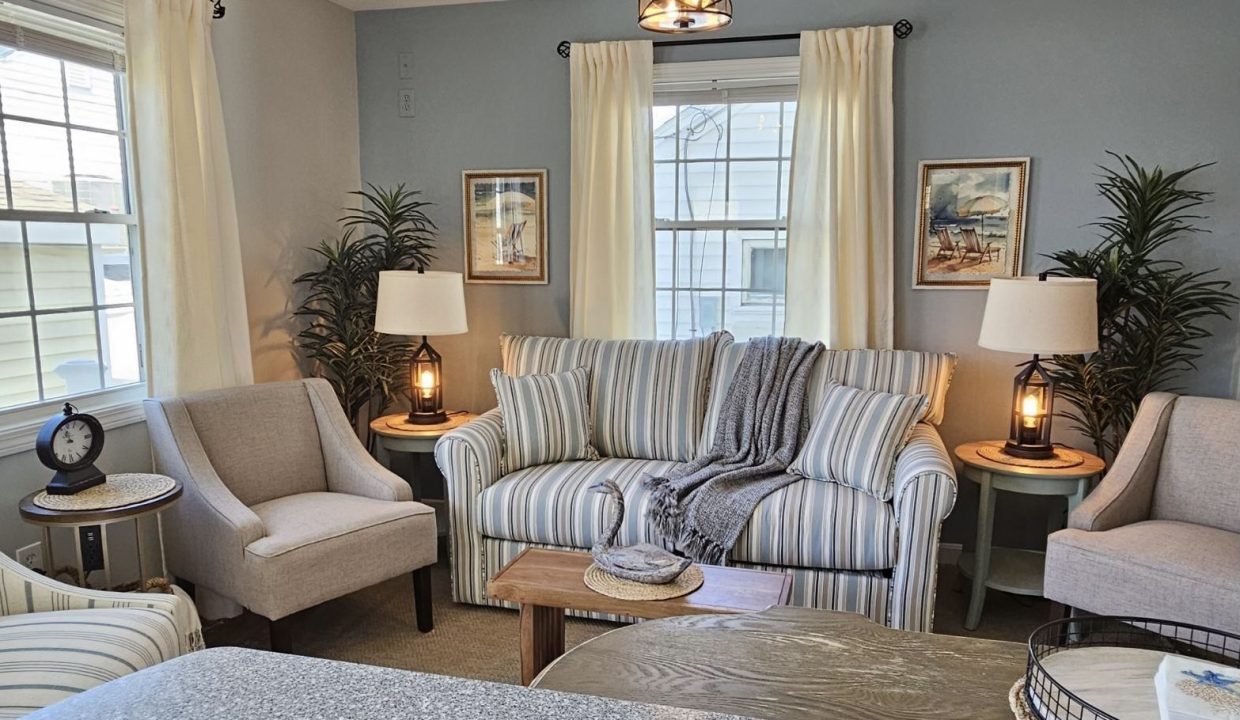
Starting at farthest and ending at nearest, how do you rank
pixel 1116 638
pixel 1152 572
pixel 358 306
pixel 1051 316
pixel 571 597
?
pixel 358 306 → pixel 1051 316 → pixel 1152 572 → pixel 571 597 → pixel 1116 638

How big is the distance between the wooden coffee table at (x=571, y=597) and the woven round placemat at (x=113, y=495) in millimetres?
1082

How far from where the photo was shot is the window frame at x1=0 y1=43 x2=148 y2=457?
2.62 meters

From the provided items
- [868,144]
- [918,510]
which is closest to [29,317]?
[918,510]

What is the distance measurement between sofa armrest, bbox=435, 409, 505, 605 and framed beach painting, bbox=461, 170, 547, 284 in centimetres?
113

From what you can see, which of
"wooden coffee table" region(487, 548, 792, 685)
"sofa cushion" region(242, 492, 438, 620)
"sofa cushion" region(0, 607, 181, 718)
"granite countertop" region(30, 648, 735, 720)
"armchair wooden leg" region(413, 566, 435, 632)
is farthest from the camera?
"armchair wooden leg" region(413, 566, 435, 632)

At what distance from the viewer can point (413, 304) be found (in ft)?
11.4

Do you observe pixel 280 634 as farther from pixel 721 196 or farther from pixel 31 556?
pixel 721 196

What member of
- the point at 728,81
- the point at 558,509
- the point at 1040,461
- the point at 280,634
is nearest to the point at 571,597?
the point at 558,509

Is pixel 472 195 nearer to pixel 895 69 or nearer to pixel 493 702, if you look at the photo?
pixel 895 69

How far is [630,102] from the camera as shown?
3811 mm

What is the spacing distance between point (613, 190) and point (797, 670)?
9.40 feet

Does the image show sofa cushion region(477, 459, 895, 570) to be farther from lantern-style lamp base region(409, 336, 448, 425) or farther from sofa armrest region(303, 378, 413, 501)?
lantern-style lamp base region(409, 336, 448, 425)

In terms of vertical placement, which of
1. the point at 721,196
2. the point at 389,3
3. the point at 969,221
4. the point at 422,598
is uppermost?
the point at 389,3

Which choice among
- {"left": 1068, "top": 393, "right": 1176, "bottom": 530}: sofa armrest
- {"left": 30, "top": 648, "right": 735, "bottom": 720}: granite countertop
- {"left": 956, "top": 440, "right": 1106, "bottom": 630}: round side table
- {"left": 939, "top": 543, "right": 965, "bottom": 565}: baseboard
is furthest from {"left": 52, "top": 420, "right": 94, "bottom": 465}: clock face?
{"left": 939, "top": 543, "right": 965, "bottom": 565}: baseboard
